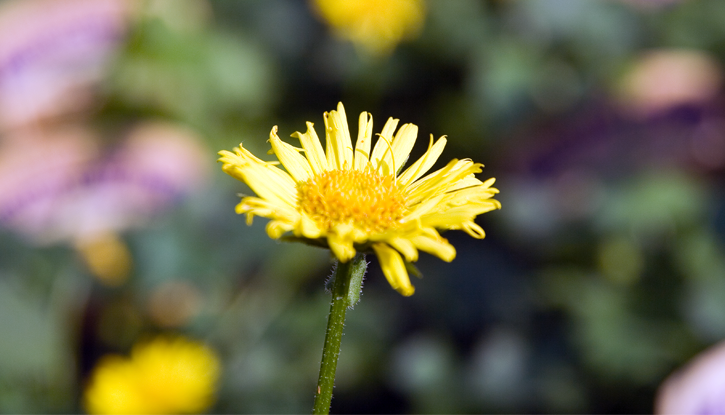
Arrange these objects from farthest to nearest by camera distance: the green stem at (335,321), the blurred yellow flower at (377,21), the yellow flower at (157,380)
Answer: the blurred yellow flower at (377,21), the yellow flower at (157,380), the green stem at (335,321)

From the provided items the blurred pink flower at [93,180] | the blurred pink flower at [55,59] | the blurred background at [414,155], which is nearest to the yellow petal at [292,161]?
the blurred background at [414,155]

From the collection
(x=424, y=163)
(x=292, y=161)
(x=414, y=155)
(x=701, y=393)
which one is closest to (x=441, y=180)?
(x=424, y=163)

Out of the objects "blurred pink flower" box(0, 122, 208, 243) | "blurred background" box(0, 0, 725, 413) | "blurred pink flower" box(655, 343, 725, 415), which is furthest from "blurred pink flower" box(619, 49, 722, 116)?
"blurred pink flower" box(0, 122, 208, 243)

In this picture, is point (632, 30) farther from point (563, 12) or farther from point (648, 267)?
point (648, 267)

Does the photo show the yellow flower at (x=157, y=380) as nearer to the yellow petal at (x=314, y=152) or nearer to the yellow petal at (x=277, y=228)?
the yellow petal at (x=314, y=152)

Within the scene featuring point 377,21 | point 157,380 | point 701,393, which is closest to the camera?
point 701,393

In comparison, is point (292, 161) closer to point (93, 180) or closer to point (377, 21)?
point (93, 180)

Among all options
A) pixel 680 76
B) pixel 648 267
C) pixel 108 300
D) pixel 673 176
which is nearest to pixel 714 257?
pixel 648 267
